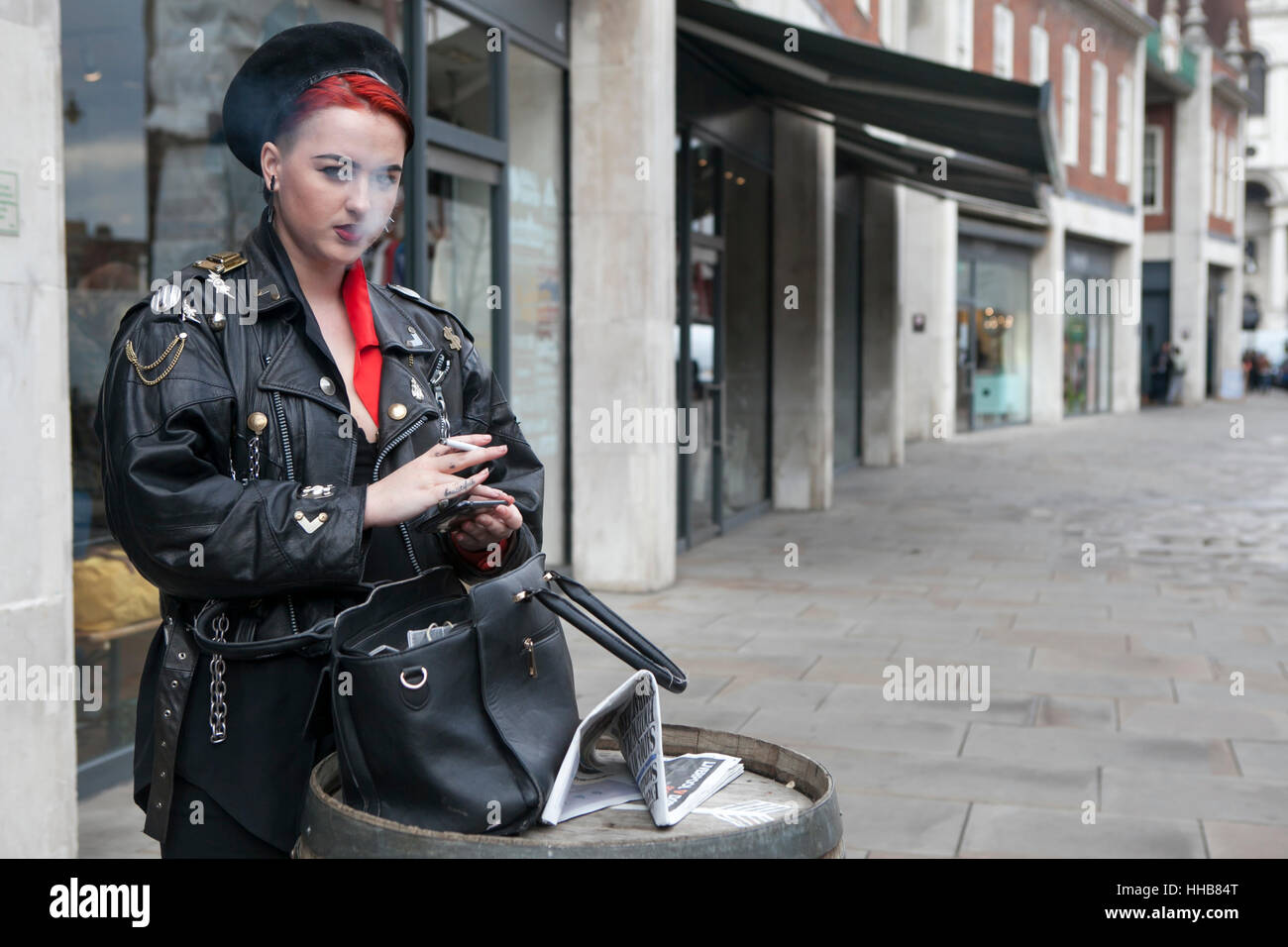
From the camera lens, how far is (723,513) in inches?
477

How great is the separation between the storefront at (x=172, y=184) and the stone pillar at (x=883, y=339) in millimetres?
11396

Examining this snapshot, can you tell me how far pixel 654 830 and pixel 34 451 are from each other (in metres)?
2.35

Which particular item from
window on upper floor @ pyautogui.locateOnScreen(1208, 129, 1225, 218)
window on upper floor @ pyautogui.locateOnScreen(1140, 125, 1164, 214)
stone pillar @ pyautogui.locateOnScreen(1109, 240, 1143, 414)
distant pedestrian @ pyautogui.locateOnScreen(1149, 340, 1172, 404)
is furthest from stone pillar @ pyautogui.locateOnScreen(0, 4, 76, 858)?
window on upper floor @ pyautogui.locateOnScreen(1208, 129, 1225, 218)

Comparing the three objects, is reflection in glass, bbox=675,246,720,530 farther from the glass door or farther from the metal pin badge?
the metal pin badge

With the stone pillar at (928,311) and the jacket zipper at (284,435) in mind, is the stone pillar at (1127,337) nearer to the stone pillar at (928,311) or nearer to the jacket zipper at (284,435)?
the stone pillar at (928,311)

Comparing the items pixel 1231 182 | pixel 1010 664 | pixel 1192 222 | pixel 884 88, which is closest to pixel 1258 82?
pixel 1231 182

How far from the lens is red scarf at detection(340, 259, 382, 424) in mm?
1969

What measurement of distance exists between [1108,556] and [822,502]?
3678 millimetres

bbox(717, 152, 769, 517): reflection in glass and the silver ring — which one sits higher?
bbox(717, 152, 769, 517): reflection in glass

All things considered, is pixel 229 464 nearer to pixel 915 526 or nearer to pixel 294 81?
pixel 294 81

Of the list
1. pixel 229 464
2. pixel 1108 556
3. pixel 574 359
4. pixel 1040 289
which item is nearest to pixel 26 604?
pixel 229 464

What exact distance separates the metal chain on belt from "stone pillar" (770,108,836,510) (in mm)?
11691

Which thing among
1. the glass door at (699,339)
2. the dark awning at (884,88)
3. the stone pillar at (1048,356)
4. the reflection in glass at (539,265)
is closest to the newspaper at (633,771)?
the reflection in glass at (539,265)

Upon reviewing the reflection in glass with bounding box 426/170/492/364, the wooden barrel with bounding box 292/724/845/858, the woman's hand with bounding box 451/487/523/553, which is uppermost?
the reflection in glass with bounding box 426/170/492/364
